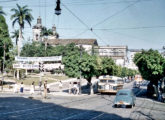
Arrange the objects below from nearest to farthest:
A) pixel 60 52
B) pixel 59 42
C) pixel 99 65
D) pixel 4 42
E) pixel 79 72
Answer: pixel 79 72, pixel 99 65, pixel 4 42, pixel 60 52, pixel 59 42

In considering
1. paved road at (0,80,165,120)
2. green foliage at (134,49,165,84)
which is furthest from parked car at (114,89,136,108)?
green foliage at (134,49,165,84)

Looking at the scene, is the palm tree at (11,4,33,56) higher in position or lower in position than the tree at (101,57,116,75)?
higher

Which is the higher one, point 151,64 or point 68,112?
point 151,64

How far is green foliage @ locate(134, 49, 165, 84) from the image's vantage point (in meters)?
32.4

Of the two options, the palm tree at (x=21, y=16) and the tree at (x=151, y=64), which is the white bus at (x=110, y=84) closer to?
the tree at (x=151, y=64)

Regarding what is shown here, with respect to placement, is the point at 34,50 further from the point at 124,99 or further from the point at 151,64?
the point at 124,99

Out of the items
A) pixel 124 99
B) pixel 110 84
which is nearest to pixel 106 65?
pixel 110 84

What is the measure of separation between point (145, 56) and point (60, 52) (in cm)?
6879

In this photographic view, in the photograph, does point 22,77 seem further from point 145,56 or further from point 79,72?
point 145,56

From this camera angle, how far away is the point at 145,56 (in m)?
33.4

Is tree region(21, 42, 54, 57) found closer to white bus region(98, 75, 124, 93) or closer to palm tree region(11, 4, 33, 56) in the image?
palm tree region(11, 4, 33, 56)

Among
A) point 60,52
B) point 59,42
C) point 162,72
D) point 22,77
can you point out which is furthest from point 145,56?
Result: point 59,42

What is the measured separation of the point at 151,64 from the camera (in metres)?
32.7

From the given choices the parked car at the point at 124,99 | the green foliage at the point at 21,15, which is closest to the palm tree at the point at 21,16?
the green foliage at the point at 21,15
